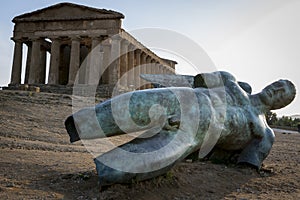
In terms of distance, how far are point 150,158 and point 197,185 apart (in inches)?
42.8

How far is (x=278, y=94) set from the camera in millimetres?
4902

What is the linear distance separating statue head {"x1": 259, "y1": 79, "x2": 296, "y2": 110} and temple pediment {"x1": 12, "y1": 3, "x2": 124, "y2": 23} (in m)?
28.7

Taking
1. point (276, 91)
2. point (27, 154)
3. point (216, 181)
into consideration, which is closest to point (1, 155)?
point (27, 154)

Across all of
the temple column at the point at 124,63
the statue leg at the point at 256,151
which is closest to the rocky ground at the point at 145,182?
the statue leg at the point at 256,151

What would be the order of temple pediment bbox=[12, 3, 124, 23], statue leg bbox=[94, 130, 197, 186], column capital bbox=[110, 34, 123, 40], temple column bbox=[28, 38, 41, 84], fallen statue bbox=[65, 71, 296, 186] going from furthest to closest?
1. temple column bbox=[28, 38, 41, 84]
2. temple pediment bbox=[12, 3, 124, 23]
3. column capital bbox=[110, 34, 123, 40]
4. fallen statue bbox=[65, 71, 296, 186]
5. statue leg bbox=[94, 130, 197, 186]

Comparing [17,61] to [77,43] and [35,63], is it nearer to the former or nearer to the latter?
[35,63]

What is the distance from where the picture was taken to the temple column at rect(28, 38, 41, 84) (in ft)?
114

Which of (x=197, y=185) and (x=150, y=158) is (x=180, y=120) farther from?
(x=197, y=185)

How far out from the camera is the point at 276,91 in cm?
490

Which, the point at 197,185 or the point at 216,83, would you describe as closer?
the point at 197,185

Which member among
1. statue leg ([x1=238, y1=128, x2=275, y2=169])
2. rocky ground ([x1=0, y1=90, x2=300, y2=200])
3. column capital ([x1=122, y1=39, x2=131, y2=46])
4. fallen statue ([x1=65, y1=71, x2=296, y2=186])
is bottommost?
rocky ground ([x1=0, y1=90, x2=300, y2=200])

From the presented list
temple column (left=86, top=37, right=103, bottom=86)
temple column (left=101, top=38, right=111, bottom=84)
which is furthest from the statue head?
temple column (left=101, top=38, right=111, bottom=84)

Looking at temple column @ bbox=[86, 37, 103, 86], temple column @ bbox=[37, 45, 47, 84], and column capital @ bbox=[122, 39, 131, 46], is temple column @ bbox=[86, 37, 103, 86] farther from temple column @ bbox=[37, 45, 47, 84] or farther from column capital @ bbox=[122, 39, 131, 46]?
temple column @ bbox=[37, 45, 47, 84]

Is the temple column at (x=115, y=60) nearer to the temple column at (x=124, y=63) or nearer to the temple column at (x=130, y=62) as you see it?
the temple column at (x=124, y=63)
